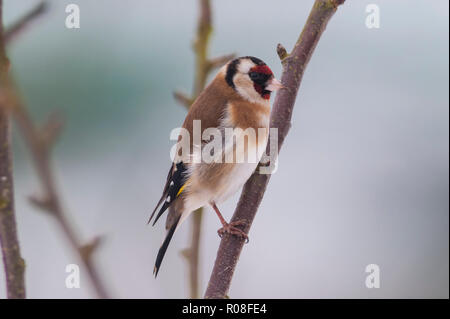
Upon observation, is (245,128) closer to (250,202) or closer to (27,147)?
(250,202)

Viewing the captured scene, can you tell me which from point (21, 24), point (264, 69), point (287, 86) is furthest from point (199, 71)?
point (264, 69)

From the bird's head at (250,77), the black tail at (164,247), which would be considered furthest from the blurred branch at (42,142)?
the bird's head at (250,77)

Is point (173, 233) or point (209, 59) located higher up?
point (209, 59)

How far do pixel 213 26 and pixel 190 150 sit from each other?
59 cm

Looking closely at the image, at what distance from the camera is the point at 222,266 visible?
1.01 meters

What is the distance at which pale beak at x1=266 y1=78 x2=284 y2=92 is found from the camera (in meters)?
1.24

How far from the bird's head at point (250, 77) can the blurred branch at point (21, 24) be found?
92 cm

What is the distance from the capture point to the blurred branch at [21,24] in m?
0.45

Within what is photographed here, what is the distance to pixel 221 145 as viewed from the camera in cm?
134

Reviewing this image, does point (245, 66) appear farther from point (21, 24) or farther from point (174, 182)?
point (21, 24)

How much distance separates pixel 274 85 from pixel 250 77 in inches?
6.3
